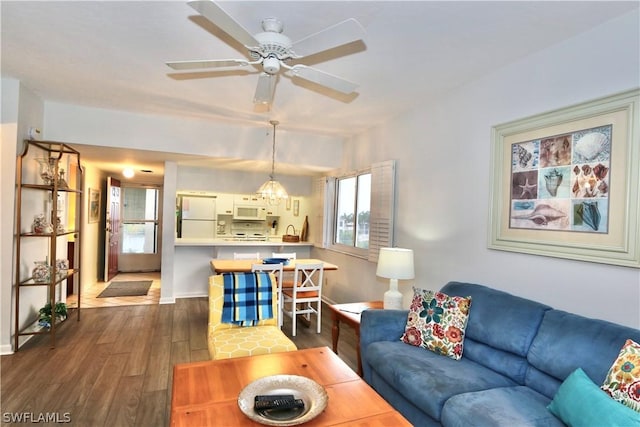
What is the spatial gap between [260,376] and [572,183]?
2.26m

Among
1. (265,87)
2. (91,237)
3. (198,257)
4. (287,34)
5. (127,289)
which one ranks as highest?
(287,34)

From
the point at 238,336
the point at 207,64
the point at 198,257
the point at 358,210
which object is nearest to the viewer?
the point at 207,64

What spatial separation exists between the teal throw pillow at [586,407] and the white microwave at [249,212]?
5555mm

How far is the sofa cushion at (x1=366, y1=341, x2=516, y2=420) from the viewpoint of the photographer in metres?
1.91

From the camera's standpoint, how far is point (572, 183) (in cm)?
220

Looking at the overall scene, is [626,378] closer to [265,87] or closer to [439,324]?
[439,324]

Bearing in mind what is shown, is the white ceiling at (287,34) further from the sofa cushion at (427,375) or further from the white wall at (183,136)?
the sofa cushion at (427,375)

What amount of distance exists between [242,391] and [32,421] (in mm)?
1778

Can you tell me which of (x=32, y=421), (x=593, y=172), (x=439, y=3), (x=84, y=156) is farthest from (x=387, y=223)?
(x=84, y=156)

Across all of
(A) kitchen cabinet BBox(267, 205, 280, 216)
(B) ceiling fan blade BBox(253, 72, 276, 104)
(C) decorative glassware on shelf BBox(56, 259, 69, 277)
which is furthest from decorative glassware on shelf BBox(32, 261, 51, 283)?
(A) kitchen cabinet BBox(267, 205, 280, 216)

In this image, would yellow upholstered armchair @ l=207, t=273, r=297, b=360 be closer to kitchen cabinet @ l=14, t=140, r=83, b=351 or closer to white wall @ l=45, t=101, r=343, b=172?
kitchen cabinet @ l=14, t=140, r=83, b=351

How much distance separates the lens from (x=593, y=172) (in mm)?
2086

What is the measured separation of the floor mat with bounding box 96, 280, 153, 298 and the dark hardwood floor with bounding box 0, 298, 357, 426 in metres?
0.93

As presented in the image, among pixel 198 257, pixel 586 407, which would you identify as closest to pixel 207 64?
pixel 586 407
